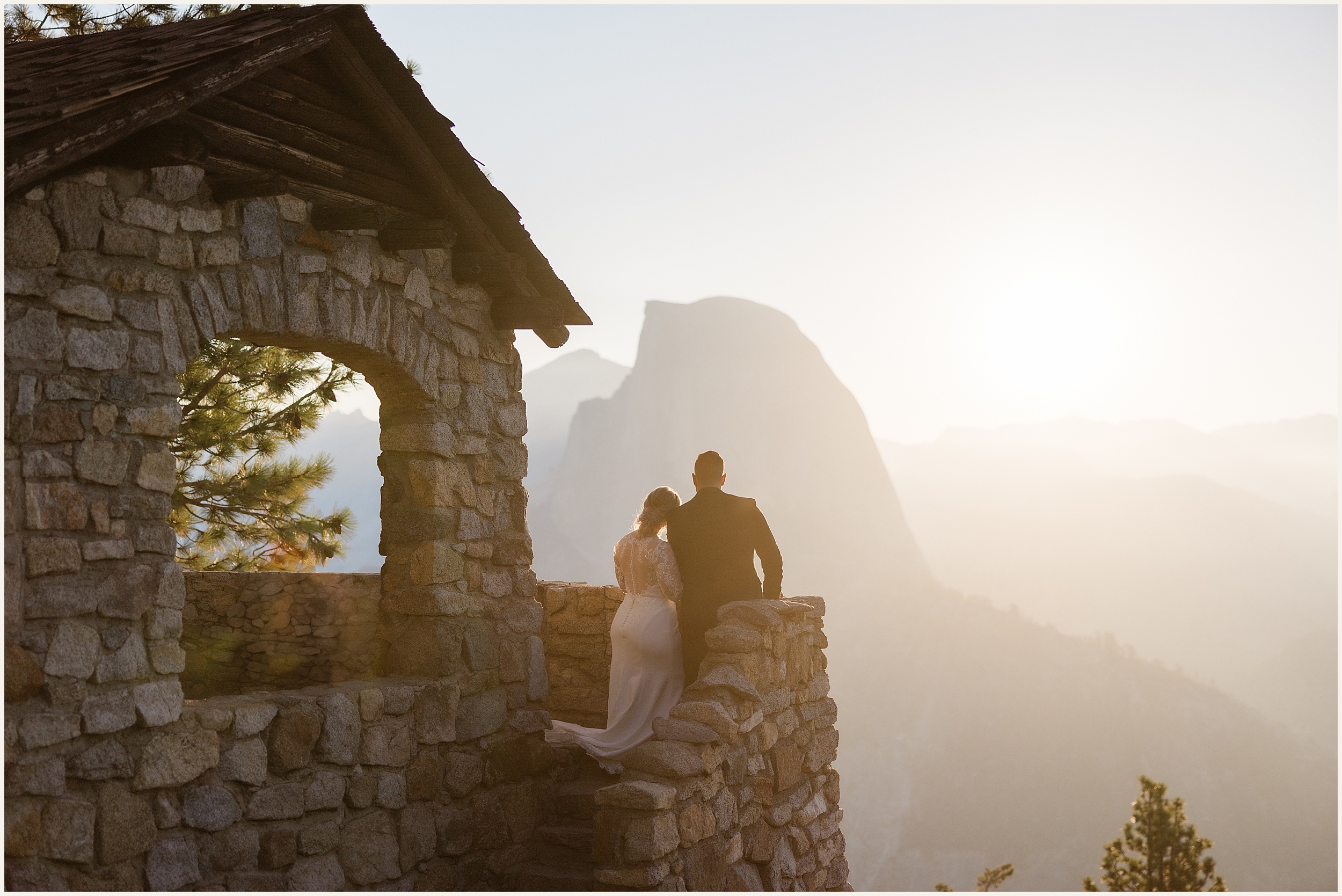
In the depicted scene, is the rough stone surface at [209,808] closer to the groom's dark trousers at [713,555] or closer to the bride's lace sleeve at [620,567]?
the bride's lace sleeve at [620,567]

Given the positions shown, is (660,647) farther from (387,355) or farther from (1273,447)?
(1273,447)

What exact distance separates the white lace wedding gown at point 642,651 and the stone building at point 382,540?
1.17 ft

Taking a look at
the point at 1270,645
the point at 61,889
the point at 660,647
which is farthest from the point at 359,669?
the point at 1270,645

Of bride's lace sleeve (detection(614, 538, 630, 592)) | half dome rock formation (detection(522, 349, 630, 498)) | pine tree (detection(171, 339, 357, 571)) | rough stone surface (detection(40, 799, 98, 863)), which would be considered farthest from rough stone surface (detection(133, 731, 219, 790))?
half dome rock formation (detection(522, 349, 630, 498))

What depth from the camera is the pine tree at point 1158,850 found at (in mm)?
13102

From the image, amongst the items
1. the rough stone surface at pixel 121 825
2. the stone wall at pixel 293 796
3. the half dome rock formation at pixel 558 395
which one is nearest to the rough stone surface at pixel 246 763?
the stone wall at pixel 293 796

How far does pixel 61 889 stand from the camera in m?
4.07

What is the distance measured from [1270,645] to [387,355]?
308ft

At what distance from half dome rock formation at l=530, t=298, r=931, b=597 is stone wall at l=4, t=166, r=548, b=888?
7028 cm

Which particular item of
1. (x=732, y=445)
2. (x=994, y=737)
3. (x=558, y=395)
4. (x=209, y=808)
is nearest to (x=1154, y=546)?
(x=732, y=445)

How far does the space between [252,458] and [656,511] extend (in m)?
4.79

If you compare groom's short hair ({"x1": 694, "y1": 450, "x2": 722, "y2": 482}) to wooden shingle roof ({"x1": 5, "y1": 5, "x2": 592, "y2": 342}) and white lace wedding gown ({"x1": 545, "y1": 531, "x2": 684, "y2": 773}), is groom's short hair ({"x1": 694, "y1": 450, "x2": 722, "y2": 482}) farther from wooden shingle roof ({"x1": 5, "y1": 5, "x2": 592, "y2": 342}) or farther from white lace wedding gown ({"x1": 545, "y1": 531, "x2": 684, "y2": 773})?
wooden shingle roof ({"x1": 5, "y1": 5, "x2": 592, "y2": 342})

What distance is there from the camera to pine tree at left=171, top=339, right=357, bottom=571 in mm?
8945

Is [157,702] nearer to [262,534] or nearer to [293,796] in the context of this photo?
[293,796]
